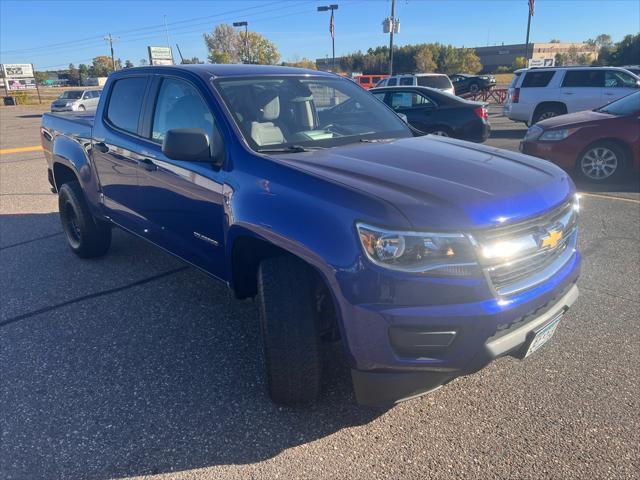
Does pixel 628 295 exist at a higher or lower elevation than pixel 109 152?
lower

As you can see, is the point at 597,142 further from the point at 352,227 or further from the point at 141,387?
the point at 141,387

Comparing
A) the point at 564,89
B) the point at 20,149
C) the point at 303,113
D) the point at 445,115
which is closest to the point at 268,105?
the point at 303,113

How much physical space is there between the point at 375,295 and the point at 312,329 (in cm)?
50

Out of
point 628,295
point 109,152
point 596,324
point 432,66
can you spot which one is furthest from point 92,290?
point 432,66

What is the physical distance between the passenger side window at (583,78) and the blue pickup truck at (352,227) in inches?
462

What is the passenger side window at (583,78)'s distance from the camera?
13203 mm

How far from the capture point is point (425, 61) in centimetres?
7512

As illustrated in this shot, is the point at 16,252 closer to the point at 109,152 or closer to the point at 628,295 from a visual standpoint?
the point at 109,152

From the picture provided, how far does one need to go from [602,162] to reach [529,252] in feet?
21.7

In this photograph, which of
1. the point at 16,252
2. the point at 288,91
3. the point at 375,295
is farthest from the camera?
the point at 16,252

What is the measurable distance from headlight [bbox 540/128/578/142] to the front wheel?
0.38 metres

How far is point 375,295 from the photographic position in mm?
2131

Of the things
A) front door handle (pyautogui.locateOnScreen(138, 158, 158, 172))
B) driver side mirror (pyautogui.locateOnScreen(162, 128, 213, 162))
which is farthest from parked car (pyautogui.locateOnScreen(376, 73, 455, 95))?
driver side mirror (pyautogui.locateOnScreen(162, 128, 213, 162))

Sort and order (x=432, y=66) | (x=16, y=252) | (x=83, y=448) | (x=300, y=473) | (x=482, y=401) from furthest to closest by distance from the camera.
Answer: (x=432, y=66)
(x=16, y=252)
(x=482, y=401)
(x=83, y=448)
(x=300, y=473)
